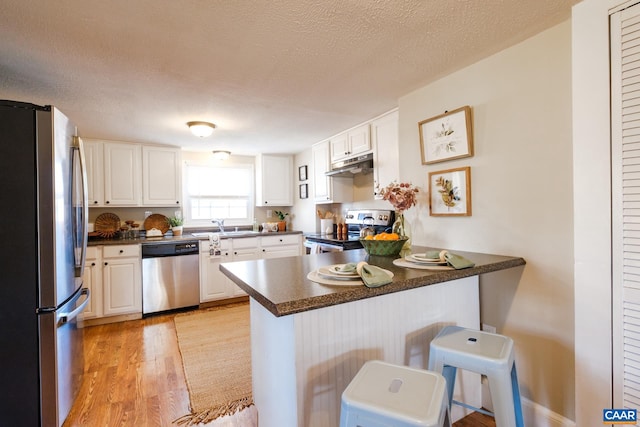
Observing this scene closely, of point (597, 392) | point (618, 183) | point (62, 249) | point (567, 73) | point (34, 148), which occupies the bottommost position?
point (597, 392)

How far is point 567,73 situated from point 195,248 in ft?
12.6

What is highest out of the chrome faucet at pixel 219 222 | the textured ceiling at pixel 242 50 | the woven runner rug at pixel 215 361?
the textured ceiling at pixel 242 50

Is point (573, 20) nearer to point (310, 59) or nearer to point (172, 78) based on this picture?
point (310, 59)

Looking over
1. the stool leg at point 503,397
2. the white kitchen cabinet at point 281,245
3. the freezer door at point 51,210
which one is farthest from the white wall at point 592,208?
the white kitchen cabinet at point 281,245

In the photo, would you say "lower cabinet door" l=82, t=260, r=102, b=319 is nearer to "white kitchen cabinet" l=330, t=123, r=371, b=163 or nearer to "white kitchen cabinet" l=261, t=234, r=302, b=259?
"white kitchen cabinet" l=261, t=234, r=302, b=259

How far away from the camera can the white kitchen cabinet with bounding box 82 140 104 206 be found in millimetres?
3504

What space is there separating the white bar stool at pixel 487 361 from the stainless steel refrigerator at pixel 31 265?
2.01 metres

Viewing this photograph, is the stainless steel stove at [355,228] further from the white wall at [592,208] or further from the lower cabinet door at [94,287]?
the lower cabinet door at [94,287]

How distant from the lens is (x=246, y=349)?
2.64 metres

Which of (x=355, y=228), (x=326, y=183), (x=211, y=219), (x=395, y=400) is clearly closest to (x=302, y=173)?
(x=326, y=183)

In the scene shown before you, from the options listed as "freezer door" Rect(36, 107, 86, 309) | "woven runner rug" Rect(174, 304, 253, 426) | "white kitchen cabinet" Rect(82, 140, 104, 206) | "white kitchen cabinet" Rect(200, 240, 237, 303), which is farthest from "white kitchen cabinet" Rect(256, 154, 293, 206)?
"freezer door" Rect(36, 107, 86, 309)

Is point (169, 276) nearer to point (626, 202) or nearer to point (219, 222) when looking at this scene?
point (219, 222)

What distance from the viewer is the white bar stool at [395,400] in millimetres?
828

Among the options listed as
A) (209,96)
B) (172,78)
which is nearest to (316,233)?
(209,96)
